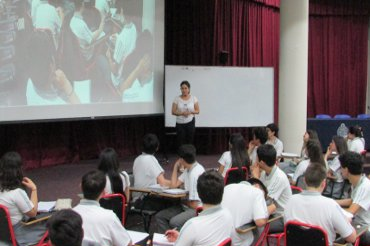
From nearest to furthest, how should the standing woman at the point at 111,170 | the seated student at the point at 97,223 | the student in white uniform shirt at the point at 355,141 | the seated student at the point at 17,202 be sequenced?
the seated student at the point at 97,223 < the seated student at the point at 17,202 < the standing woman at the point at 111,170 < the student in white uniform shirt at the point at 355,141

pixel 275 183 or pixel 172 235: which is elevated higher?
pixel 275 183

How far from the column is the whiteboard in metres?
0.57

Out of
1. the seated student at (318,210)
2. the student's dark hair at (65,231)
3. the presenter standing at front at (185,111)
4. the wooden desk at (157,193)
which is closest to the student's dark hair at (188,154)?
the wooden desk at (157,193)

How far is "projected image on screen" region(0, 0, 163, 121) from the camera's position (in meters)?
6.15

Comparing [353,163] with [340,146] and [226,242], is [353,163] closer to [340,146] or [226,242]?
[226,242]

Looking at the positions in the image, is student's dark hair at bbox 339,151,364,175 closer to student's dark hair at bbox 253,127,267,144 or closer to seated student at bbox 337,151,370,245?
seated student at bbox 337,151,370,245

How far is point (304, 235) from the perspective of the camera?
112 inches

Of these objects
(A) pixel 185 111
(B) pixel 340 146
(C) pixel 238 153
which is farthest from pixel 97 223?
(A) pixel 185 111

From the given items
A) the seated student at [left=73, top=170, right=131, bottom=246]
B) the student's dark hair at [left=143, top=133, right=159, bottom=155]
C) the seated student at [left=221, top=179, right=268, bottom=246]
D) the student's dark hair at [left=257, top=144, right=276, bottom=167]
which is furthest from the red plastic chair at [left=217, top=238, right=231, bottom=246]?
the student's dark hair at [left=143, top=133, right=159, bottom=155]

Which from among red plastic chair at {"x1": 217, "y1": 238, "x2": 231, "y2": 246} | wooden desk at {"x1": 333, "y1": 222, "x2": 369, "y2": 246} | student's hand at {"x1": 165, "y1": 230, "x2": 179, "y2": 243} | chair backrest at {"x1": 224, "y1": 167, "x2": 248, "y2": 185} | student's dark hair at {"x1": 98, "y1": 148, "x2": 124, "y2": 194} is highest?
student's dark hair at {"x1": 98, "y1": 148, "x2": 124, "y2": 194}

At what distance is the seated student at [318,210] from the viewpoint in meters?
2.85

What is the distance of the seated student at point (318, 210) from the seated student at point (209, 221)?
59 cm

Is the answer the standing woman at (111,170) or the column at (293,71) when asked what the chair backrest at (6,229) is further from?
the column at (293,71)

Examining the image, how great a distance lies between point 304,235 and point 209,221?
0.70 meters
